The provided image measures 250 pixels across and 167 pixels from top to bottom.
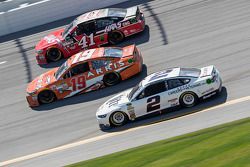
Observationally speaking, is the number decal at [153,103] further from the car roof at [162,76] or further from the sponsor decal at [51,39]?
the sponsor decal at [51,39]

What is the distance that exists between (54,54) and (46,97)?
415cm

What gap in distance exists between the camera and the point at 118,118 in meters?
18.6

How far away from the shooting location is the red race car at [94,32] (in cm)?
2484

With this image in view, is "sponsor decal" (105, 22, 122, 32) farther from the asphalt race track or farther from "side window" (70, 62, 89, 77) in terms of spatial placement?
"side window" (70, 62, 89, 77)

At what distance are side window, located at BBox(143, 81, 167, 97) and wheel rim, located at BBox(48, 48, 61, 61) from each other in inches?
335

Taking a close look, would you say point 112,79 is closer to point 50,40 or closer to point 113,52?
point 113,52

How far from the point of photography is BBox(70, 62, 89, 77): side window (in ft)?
70.7

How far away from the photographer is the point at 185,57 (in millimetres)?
21812

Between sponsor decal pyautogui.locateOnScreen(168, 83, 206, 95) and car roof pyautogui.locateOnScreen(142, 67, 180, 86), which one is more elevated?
car roof pyautogui.locateOnScreen(142, 67, 180, 86)

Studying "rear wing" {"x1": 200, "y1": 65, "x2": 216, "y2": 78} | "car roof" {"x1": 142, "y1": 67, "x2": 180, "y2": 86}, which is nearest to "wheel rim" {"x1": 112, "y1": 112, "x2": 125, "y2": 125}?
"car roof" {"x1": 142, "y1": 67, "x2": 180, "y2": 86}

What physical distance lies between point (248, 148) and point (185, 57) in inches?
382

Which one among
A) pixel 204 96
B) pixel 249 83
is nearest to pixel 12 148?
pixel 204 96

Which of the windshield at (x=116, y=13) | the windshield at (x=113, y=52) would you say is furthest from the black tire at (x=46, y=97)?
the windshield at (x=116, y=13)

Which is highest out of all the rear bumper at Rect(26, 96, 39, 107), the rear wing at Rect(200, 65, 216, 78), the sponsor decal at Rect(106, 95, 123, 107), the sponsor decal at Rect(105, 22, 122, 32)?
the sponsor decal at Rect(105, 22, 122, 32)
